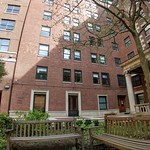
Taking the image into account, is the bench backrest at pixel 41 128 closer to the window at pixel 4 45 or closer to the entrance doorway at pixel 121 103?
the window at pixel 4 45

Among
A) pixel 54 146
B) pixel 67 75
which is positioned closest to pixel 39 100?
pixel 67 75

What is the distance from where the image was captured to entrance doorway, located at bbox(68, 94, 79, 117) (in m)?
19.2

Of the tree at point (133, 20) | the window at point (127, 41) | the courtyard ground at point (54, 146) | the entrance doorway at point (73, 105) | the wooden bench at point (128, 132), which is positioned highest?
the window at point (127, 41)

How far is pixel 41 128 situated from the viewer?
5699 mm

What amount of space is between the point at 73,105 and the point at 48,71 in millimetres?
5791

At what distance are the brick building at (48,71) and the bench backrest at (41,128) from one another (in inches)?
423

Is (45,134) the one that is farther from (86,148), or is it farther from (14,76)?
(14,76)

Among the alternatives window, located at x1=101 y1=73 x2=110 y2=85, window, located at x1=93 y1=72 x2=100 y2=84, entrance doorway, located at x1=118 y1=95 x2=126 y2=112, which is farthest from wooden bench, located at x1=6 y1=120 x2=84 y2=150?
entrance doorway, located at x1=118 y1=95 x2=126 y2=112

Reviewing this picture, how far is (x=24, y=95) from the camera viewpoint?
650 inches

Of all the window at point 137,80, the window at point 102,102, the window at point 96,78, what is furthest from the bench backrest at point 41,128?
the window at point 137,80

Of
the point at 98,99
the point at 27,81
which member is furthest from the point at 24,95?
the point at 98,99

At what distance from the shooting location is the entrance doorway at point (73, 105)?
1923 centimetres

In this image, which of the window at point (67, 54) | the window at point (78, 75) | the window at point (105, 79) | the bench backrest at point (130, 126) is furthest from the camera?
the window at point (105, 79)

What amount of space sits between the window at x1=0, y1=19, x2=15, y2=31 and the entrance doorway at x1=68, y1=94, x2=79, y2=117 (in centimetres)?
1174
